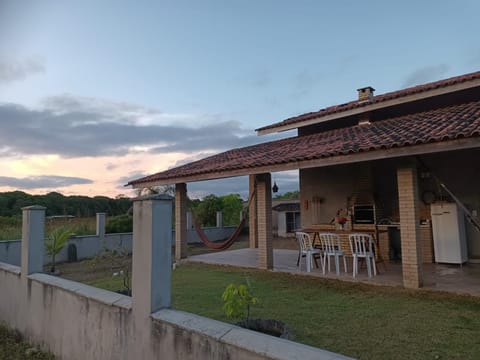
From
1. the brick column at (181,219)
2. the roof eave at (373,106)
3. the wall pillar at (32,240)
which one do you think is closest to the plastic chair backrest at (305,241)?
the brick column at (181,219)

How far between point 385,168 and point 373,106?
1820 mm

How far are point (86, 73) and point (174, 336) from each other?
9.20 metres

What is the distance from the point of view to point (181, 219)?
9.82 meters

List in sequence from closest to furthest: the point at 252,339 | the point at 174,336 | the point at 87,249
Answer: the point at 252,339 → the point at 174,336 → the point at 87,249

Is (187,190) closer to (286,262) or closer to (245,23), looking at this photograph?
(286,262)

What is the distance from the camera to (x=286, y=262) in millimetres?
8750

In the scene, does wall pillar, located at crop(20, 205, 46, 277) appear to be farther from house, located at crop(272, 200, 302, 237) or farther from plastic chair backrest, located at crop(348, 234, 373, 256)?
house, located at crop(272, 200, 302, 237)

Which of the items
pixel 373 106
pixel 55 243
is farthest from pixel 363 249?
pixel 55 243

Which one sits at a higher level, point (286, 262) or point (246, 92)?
point (246, 92)

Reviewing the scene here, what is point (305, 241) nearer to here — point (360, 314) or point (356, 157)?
point (356, 157)

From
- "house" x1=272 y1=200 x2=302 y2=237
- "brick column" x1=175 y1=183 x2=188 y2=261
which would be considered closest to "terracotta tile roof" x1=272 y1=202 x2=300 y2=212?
"house" x1=272 y1=200 x2=302 y2=237

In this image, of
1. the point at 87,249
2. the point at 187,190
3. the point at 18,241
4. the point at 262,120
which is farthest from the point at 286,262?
the point at 18,241

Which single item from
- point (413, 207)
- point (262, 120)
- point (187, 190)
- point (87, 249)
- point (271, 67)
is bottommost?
point (87, 249)

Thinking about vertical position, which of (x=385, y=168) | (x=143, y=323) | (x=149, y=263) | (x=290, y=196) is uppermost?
(x=385, y=168)
